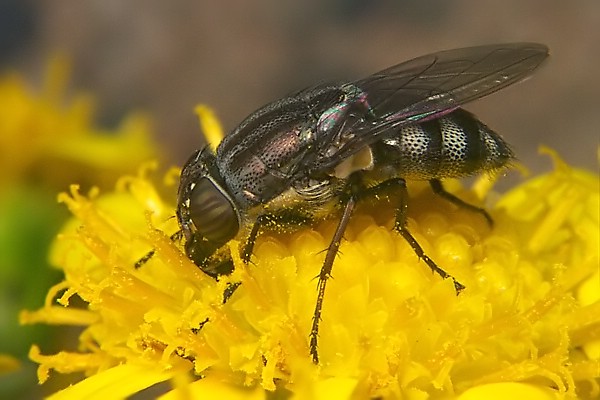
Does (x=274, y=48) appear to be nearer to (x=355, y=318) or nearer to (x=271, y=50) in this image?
(x=271, y=50)

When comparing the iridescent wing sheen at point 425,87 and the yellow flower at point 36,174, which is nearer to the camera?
the iridescent wing sheen at point 425,87

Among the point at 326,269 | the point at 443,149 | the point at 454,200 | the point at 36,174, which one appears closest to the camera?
the point at 326,269

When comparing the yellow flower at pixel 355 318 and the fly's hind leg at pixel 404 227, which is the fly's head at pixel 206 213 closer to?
the yellow flower at pixel 355 318

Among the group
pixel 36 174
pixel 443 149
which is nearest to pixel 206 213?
pixel 443 149

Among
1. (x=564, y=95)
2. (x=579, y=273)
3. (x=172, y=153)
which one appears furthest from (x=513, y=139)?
(x=579, y=273)

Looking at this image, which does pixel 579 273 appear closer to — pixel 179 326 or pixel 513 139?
pixel 179 326

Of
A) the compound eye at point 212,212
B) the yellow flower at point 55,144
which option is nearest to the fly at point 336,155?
the compound eye at point 212,212
